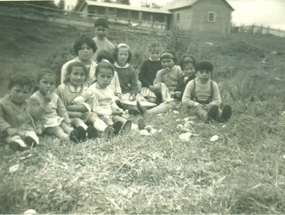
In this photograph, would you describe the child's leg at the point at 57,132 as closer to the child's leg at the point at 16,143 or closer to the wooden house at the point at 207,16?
the child's leg at the point at 16,143

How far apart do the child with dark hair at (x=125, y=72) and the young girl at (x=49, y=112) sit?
1603mm

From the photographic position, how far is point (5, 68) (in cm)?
548

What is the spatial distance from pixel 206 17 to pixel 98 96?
16.3 metres

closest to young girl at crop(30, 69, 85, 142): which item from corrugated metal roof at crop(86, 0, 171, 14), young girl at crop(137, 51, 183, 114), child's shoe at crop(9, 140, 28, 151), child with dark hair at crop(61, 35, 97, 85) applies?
child's shoe at crop(9, 140, 28, 151)

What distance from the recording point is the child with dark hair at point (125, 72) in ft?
16.2

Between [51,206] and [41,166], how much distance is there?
1.78 ft

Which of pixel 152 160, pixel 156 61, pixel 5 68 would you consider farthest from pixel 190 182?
pixel 5 68

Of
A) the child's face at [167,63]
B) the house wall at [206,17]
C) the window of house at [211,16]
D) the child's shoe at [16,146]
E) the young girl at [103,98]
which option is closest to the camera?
the child's shoe at [16,146]

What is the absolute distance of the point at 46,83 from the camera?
3.30 meters

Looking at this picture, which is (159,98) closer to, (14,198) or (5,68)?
(5,68)

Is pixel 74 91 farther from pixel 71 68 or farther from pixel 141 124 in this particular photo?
pixel 141 124

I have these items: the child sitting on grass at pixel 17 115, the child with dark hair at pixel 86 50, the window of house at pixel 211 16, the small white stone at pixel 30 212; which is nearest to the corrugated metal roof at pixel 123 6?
the window of house at pixel 211 16

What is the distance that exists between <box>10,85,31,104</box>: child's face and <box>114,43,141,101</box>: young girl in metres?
2.02

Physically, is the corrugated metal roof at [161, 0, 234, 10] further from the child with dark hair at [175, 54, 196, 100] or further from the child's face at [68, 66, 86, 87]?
the child's face at [68, 66, 86, 87]
